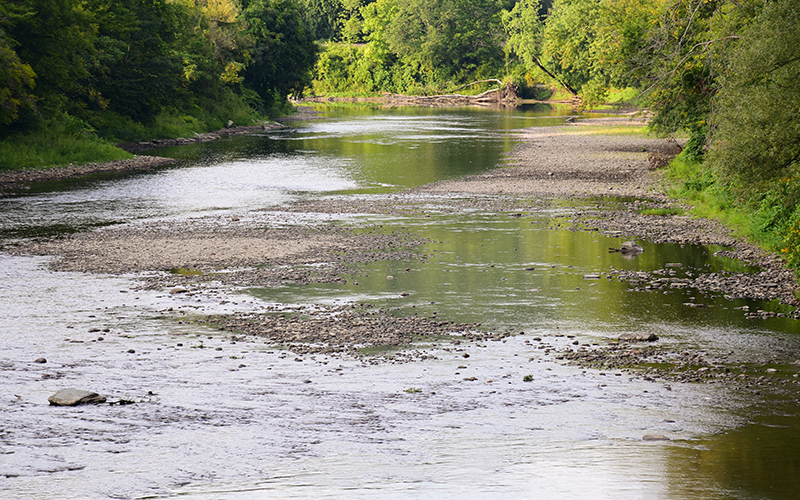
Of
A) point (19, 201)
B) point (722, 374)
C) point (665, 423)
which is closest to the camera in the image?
point (665, 423)

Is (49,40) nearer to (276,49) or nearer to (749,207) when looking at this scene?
(749,207)

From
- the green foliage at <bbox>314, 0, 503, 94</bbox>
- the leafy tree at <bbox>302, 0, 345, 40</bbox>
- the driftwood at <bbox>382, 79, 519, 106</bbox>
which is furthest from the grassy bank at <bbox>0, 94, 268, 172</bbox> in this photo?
the leafy tree at <bbox>302, 0, 345, 40</bbox>

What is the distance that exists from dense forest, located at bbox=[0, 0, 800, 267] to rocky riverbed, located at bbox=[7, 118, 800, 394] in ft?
5.51

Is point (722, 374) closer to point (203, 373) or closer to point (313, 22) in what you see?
point (203, 373)

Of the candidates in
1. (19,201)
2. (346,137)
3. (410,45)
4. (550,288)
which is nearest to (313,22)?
(410,45)

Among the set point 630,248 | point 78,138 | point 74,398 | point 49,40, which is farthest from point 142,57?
point 74,398

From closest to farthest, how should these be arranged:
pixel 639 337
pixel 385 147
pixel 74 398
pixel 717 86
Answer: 1. pixel 74 398
2. pixel 639 337
3. pixel 717 86
4. pixel 385 147

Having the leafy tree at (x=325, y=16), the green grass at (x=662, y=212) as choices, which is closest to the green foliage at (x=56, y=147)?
the green grass at (x=662, y=212)

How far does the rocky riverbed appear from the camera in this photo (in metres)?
12.5

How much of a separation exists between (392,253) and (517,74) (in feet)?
328

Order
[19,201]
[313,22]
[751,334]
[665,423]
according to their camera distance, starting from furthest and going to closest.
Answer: [313,22] → [19,201] → [751,334] → [665,423]

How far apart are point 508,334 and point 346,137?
45493mm

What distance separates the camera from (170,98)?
5494cm

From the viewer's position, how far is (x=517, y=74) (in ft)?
378
